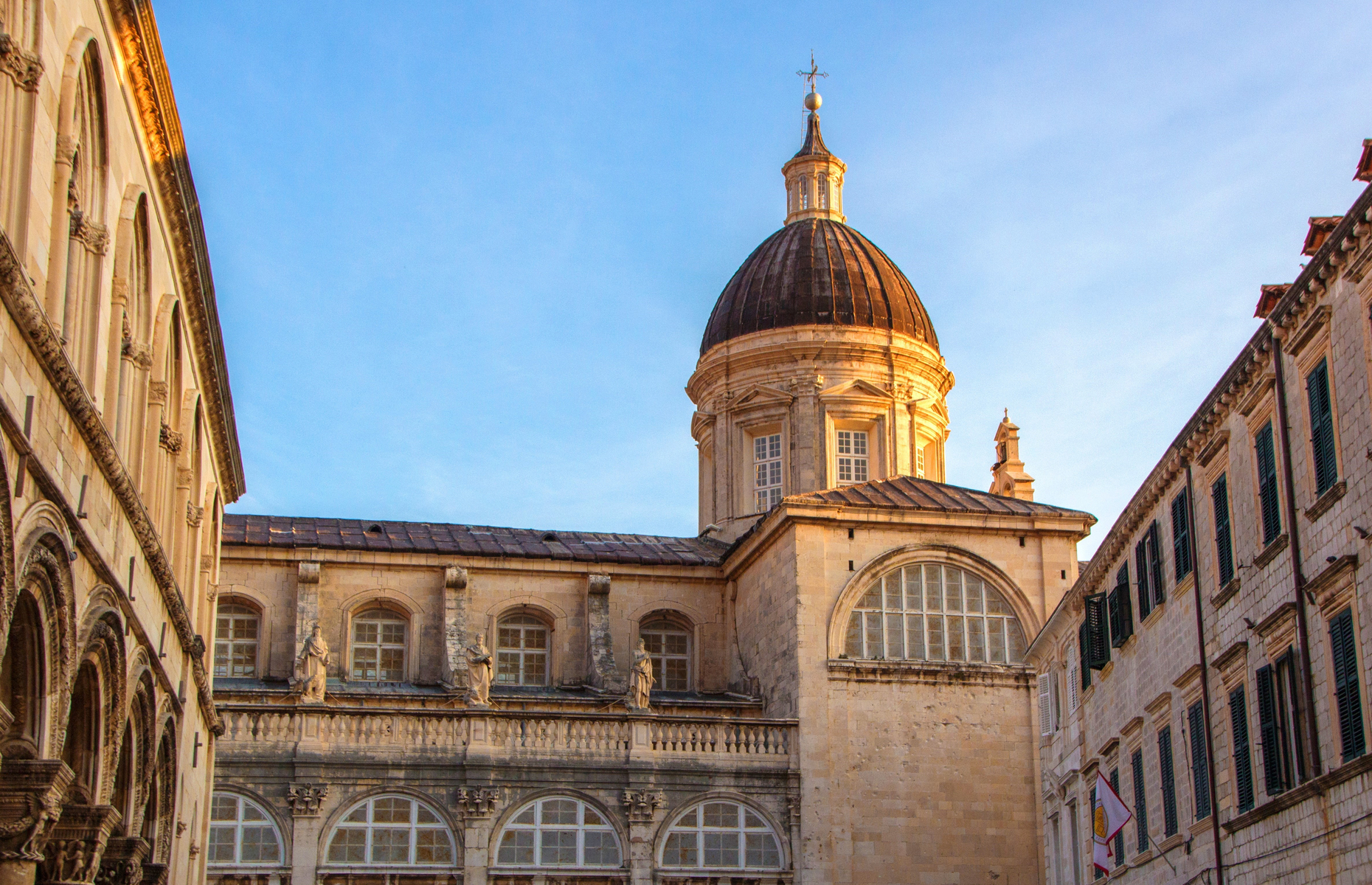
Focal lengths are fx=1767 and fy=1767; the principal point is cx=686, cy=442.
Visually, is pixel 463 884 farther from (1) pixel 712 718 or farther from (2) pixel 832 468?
(2) pixel 832 468

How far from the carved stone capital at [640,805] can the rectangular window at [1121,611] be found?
41.9ft

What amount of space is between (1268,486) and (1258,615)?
161 centimetres

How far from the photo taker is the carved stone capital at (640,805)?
38.3 metres

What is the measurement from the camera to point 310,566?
1752 inches

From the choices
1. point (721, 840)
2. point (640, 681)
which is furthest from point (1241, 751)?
point (640, 681)

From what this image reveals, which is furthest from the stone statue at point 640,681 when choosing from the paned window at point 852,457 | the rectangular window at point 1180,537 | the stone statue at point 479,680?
the rectangular window at point 1180,537

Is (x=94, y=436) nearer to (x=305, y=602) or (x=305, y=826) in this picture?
(x=305, y=826)

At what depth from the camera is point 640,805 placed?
38406 millimetres

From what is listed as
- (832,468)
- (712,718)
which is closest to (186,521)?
(712,718)

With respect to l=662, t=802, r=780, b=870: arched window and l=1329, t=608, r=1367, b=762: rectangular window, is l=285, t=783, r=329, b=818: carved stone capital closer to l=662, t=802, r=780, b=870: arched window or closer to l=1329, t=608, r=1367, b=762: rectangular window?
l=662, t=802, r=780, b=870: arched window

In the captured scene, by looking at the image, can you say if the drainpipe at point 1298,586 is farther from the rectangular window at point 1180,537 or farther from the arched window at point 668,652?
the arched window at point 668,652

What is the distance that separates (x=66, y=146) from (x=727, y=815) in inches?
1043

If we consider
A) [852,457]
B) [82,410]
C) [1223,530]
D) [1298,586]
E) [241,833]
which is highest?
[852,457]

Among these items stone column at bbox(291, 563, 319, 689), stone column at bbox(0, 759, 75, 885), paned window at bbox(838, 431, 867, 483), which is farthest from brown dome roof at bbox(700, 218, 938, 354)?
stone column at bbox(0, 759, 75, 885)
